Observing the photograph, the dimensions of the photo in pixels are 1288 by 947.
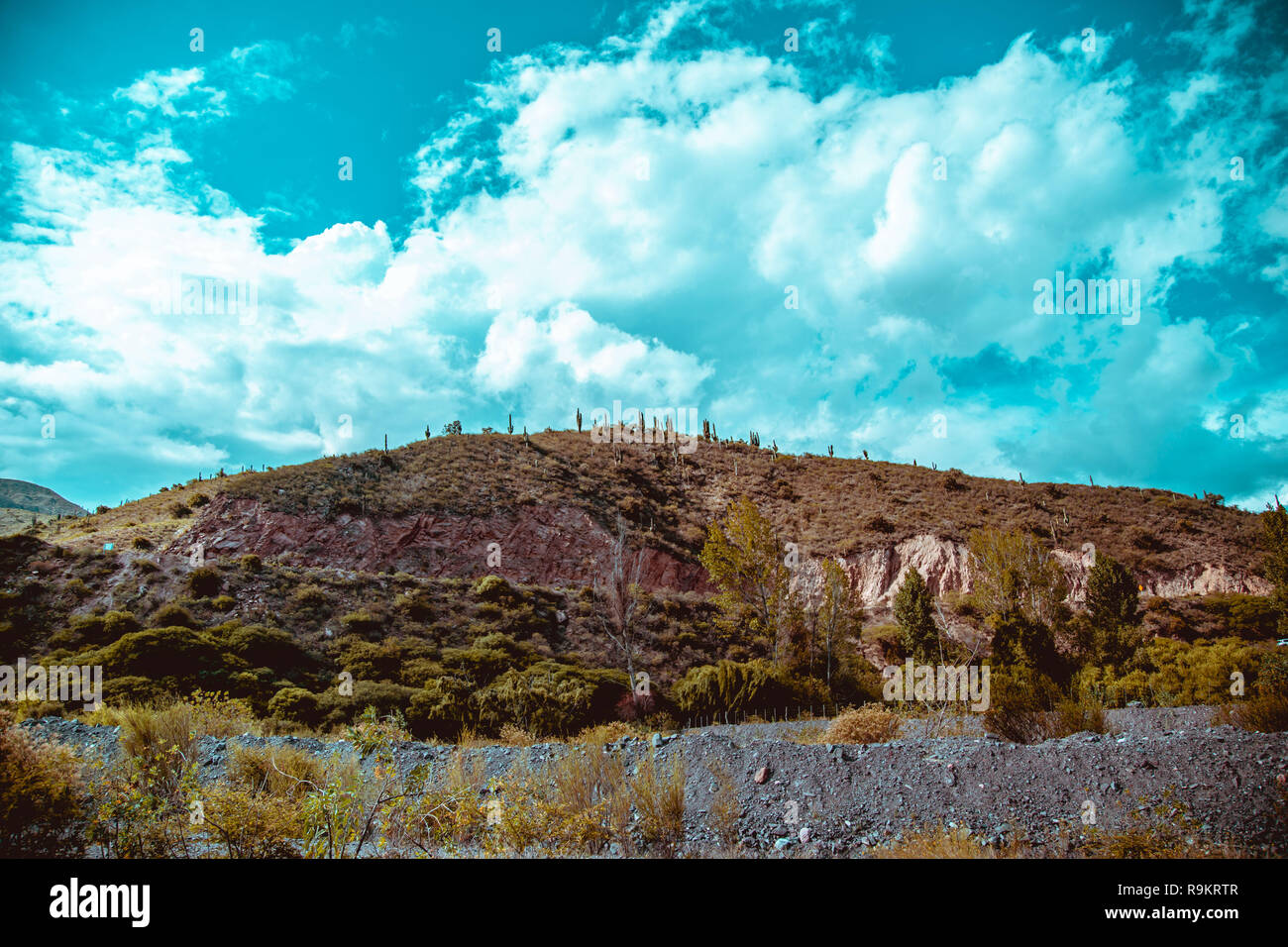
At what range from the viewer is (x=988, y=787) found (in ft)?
23.8

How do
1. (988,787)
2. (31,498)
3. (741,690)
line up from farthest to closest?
(31,498) < (741,690) < (988,787)

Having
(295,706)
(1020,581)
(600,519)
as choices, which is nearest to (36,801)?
(295,706)

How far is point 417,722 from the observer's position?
15352mm

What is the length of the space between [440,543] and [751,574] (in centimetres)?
1789

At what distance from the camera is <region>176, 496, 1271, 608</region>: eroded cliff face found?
99.2 feet

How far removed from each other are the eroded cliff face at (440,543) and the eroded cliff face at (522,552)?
54 millimetres

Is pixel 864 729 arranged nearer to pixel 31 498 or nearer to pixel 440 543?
pixel 440 543

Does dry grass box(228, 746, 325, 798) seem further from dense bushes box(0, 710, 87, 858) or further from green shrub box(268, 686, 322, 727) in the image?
green shrub box(268, 686, 322, 727)

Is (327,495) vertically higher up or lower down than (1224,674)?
higher up

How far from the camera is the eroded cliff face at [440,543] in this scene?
2986cm

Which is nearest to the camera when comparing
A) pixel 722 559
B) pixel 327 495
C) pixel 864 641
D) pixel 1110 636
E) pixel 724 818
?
pixel 724 818

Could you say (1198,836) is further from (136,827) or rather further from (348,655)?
(348,655)

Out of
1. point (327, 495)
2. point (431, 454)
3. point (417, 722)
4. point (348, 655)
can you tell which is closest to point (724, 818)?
point (417, 722)

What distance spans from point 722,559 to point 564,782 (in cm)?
1927
